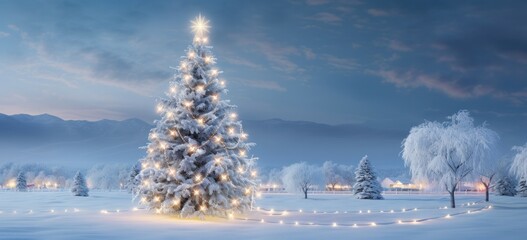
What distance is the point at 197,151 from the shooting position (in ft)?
71.2

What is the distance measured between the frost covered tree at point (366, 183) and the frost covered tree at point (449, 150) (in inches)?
919

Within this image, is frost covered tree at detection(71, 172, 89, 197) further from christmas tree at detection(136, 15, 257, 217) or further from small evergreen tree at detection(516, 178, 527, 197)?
small evergreen tree at detection(516, 178, 527, 197)

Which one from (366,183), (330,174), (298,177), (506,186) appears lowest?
(506,186)

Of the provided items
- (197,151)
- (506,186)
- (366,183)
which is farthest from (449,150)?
(506,186)

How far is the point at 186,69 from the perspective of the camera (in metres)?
23.3

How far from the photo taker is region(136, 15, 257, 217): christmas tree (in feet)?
70.8

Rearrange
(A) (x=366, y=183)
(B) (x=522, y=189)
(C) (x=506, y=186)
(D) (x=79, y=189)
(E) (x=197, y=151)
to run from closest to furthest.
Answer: (E) (x=197, y=151) → (A) (x=366, y=183) → (D) (x=79, y=189) → (B) (x=522, y=189) → (C) (x=506, y=186)

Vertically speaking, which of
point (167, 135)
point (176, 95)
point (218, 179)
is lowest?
point (218, 179)

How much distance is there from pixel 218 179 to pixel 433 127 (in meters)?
19.8

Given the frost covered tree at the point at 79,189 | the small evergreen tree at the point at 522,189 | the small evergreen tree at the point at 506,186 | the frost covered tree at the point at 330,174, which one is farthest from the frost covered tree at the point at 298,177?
the frost covered tree at the point at 79,189

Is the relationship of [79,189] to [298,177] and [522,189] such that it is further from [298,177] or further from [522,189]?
[522,189]

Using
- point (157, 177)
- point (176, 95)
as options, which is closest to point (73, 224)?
point (157, 177)

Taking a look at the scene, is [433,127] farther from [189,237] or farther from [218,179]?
[189,237]

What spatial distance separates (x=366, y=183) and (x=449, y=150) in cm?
2532
